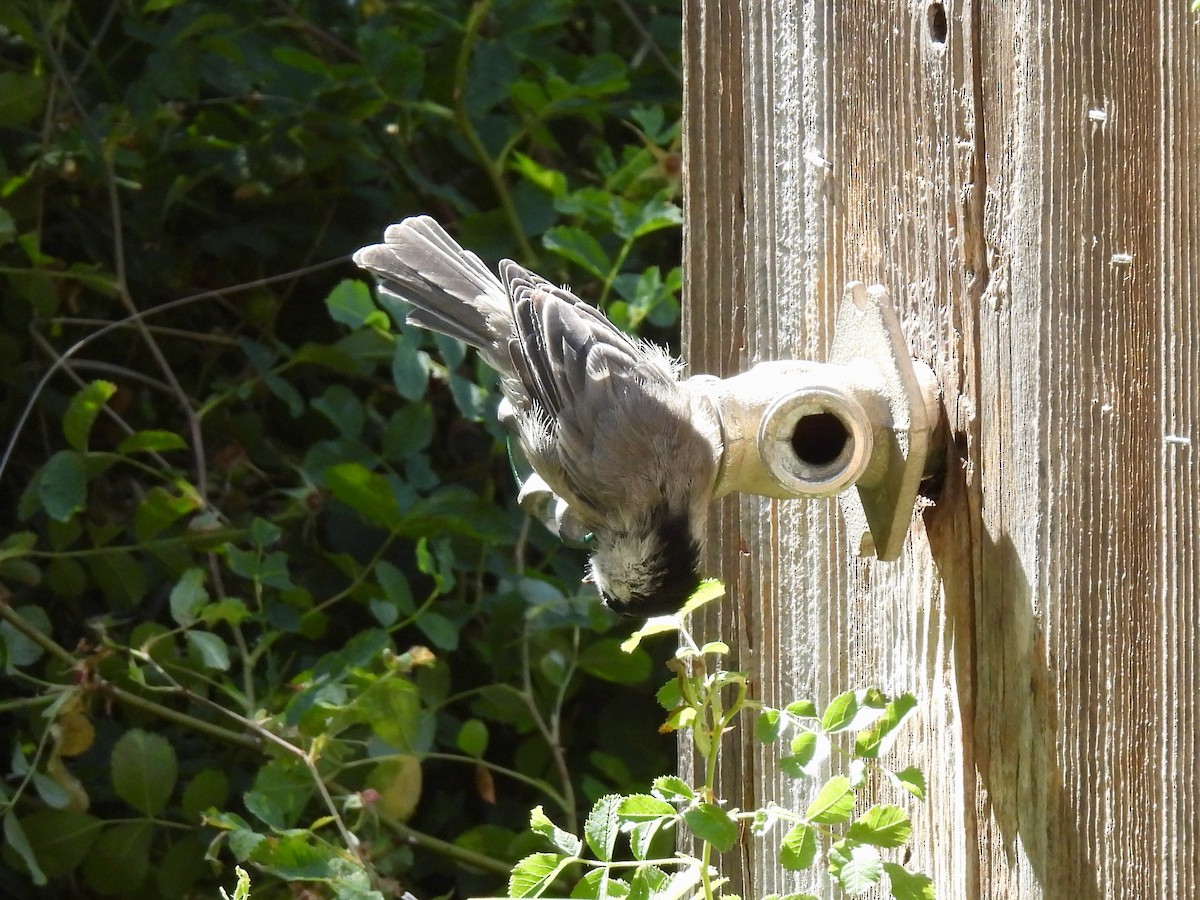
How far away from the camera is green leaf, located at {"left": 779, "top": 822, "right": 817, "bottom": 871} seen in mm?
908

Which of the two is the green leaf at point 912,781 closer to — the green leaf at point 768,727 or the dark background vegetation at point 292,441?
the green leaf at point 768,727

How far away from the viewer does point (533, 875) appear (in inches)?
40.0

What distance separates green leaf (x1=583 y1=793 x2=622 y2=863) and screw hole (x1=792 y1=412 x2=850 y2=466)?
0.29 m

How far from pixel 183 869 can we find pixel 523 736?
595mm

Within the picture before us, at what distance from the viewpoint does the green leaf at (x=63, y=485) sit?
2027mm

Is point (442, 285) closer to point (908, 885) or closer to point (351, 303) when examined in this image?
point (351, 303)

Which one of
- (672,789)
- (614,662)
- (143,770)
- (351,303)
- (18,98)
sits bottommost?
(143,770)

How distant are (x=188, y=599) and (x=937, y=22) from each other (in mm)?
1188

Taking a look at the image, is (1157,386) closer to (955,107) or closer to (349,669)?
(955,107)

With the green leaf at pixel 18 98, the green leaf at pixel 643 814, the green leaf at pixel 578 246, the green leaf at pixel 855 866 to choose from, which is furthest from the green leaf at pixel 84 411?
the green leaf at pixel 855 866

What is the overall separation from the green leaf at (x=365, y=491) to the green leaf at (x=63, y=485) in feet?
1.09

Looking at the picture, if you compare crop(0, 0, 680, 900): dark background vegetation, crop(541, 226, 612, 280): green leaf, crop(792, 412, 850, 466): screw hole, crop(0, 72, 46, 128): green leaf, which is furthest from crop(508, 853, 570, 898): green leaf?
crop(0, 72, 46, 128): green leaf

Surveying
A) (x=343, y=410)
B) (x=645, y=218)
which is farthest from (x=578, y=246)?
(x=343, y=410)

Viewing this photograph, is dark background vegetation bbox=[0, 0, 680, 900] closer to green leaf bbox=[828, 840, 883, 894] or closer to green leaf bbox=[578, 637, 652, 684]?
green leaf bbox=[578, 637, 652, 684]
